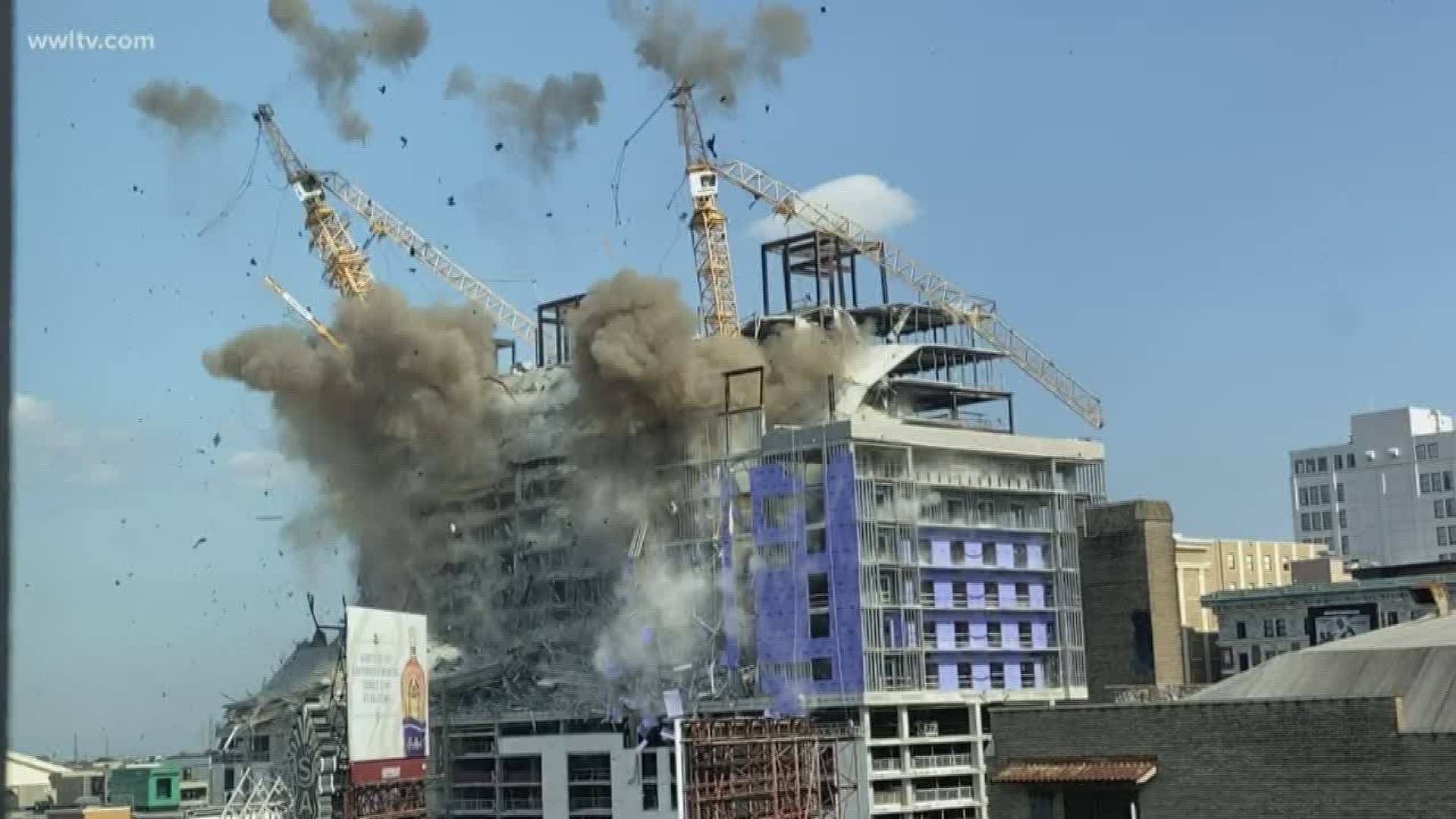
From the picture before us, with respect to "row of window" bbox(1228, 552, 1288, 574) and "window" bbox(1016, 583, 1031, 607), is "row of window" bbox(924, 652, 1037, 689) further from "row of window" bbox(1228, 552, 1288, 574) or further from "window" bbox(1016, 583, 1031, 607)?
"row of window" bbox(1228, 552, 1288, 574)

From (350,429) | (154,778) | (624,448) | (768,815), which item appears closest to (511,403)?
(350,429)

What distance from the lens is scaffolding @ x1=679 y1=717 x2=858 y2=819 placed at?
189ft

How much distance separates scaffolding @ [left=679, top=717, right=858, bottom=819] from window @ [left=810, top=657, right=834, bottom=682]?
7.05 meters

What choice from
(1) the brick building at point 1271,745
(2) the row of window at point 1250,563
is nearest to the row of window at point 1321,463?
(2) the row of window at point 1250,563

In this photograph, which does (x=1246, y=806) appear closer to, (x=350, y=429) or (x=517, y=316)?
(x=350, y=429)

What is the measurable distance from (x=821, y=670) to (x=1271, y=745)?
38093 millimetres

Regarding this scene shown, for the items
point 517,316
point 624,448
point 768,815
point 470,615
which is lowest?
point 768,815

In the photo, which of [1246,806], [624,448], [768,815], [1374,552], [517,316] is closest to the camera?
[1246,806]

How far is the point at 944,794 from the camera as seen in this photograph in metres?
78.1

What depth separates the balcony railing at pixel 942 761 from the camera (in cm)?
7738

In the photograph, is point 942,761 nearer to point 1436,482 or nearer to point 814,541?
point 814,541

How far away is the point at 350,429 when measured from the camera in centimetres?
9731

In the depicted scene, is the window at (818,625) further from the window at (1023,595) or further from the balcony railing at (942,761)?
the window at (1023,595)

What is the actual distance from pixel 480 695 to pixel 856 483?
84.8 ft
